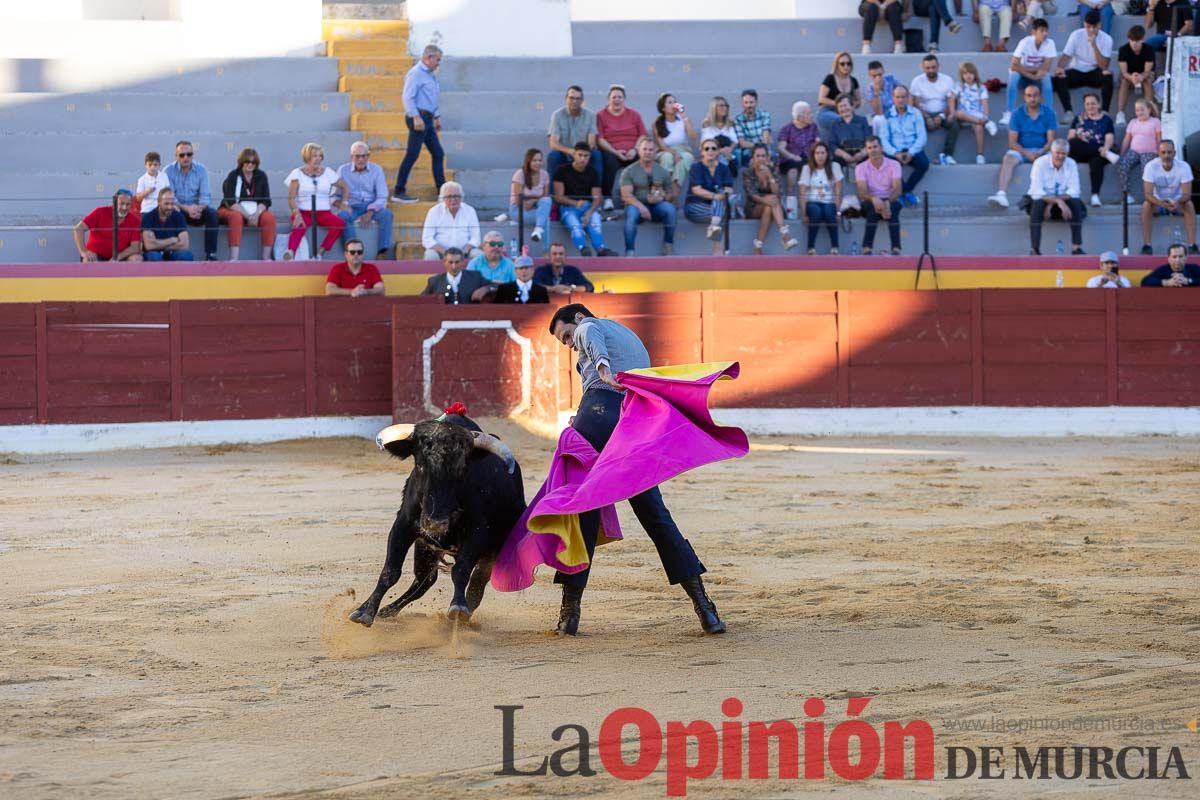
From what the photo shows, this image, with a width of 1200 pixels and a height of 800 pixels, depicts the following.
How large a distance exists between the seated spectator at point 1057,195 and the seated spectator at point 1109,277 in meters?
0.63

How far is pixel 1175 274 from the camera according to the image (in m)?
13.2

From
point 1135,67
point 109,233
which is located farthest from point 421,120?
point 1135,67

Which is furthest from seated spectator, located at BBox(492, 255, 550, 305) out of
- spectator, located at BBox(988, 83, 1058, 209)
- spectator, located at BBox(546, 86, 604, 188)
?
spectator, located at BBox(988, 83, 1058, 209)

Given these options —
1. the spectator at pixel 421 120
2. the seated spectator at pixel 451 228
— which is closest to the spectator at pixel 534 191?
the seated spectator at pixel 451 228

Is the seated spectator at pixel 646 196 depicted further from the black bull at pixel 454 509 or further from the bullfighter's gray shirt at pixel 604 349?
the black bull at pixel 454 509

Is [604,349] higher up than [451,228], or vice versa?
[451,228]

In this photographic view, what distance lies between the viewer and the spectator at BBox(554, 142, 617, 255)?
1352 cm

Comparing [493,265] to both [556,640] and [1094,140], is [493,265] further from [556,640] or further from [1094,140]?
[556,640]

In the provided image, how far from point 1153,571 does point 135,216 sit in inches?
345

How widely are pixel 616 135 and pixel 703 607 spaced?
355 inches

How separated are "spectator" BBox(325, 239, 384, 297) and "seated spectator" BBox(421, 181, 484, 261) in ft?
1.93

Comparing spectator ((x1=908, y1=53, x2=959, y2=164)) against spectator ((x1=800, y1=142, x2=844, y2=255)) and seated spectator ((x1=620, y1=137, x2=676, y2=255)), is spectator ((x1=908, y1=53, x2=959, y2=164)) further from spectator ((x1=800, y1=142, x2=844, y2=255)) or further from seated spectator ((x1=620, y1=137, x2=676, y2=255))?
seated spectator ((x1=620, y1=137, x2=676, y2=255))

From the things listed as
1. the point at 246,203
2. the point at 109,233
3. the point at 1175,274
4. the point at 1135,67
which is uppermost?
the point at 1135,67

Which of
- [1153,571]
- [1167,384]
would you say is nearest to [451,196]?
[1167,384]
